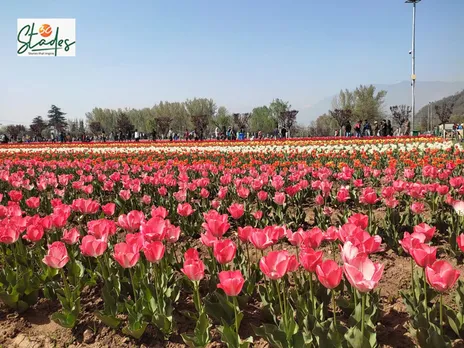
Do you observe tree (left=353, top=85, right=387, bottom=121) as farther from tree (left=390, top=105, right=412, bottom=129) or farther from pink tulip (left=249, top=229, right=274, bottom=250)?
pink tulip (left=249, top=229, right=274, bottom=250)

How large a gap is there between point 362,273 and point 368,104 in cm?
6934

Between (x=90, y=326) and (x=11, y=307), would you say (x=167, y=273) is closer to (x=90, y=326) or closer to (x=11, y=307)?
(x=90, y=326)

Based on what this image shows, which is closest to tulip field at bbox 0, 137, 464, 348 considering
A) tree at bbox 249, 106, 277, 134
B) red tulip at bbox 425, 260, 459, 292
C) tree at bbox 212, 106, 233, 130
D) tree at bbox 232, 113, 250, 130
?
red tulip at bbox 425, 260, 459, 292

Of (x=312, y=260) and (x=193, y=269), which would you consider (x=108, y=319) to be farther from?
(x=312, y=260)

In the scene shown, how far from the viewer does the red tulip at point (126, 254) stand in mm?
2217

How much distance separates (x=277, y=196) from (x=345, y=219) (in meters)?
0.79

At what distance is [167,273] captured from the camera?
2.85m

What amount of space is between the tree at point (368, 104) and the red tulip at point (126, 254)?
66.4 metres

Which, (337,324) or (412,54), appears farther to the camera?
(412,54)

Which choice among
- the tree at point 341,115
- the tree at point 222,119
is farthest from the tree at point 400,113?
the tree at point 222,119

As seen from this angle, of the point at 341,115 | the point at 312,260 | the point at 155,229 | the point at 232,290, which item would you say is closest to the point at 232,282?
the point at 232,290

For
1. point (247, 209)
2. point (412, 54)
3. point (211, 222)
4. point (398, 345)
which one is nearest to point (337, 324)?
point (398, 345)

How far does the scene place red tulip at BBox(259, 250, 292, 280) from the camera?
1.91 m

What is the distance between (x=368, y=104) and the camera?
66.1 meters
